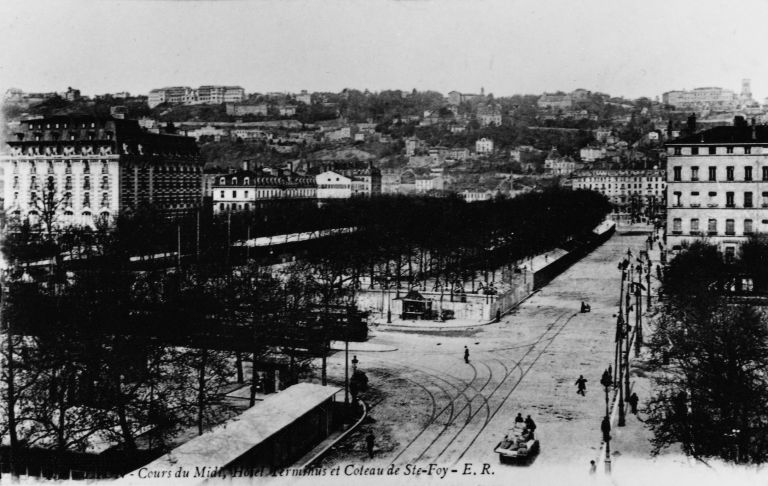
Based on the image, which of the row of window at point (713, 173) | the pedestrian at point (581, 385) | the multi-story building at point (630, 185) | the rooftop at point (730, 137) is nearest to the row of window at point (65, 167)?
the rooftop at point (730, 137)

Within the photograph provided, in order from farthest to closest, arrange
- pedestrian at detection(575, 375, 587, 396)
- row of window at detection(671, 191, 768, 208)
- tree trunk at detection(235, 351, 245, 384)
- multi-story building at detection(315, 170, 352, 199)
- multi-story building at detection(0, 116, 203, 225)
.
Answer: multi-story building at detection(315, 170, 352, 199) → multi-story building at detection(0, 116, 203, 225) → row of window at detection(671, 191, 768, 208) → tree trunk at detection(235, 351, 245, 384) → pedestrian at detection(575, 375, 587, 396)

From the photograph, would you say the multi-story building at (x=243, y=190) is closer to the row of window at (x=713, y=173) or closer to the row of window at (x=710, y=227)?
the row of window at (x=710, y=227)

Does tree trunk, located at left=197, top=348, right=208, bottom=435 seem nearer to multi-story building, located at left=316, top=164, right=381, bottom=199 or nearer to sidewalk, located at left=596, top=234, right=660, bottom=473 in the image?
sidewalk, located at left=596, top=234, right=660, bottom=473

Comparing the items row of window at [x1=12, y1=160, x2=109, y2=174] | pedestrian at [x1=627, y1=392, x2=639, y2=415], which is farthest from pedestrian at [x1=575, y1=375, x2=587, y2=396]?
row of window at [x1=12, y1=160, x2=109, y2=174]

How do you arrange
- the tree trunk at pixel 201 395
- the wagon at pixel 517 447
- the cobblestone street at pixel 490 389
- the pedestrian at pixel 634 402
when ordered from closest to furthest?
the wagon at pixel 517 447
the tree trunk at pixel 201 395
the cobblestone street at pixel 490 389
the pedestrian at pixel 634 402

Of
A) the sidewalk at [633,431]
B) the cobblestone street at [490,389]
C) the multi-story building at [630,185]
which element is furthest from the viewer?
the multi-story building at [630,185]

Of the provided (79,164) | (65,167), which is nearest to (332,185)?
(79,164)

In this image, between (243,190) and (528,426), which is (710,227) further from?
(243,190)
